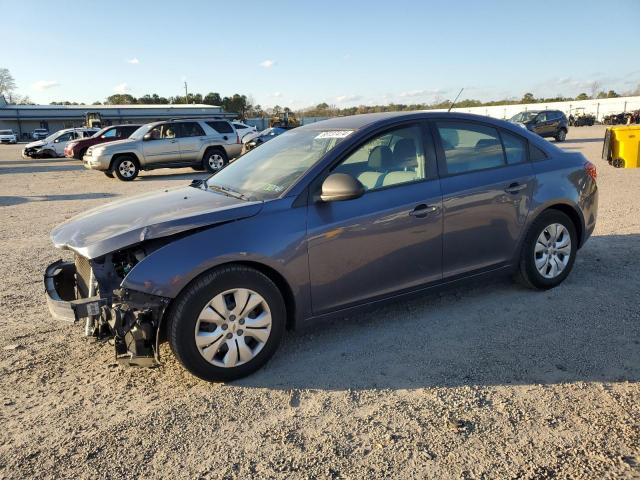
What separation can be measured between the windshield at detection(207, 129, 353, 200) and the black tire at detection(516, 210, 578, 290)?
6.43 feet

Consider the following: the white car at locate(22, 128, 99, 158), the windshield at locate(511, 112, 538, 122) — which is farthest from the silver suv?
the windshield at locate(511, 112, 538, 122)

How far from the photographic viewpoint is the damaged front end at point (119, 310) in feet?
9.93

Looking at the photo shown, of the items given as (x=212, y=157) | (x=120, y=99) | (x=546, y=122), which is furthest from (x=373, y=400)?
(x=120, y=99)

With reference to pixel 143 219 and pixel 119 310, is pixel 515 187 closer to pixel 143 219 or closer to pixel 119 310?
pixel 143 219

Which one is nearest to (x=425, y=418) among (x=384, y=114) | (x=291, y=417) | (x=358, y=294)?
(x=291, y=417)

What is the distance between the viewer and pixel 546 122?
2533 centimetres

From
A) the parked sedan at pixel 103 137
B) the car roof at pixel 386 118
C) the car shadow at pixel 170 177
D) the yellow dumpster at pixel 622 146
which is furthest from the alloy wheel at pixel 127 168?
the yellow dumpster at pixel 622 146

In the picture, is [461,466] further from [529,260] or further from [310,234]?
[529,260]

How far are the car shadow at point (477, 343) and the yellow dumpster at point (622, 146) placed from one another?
30.0ft

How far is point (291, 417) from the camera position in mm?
2920

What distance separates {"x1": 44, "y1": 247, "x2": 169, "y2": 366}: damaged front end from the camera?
3.03 metres

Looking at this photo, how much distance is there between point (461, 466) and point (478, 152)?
2.71 m

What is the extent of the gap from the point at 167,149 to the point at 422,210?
1399cm

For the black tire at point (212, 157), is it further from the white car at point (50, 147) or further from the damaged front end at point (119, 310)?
the white car at point (50, 147)
